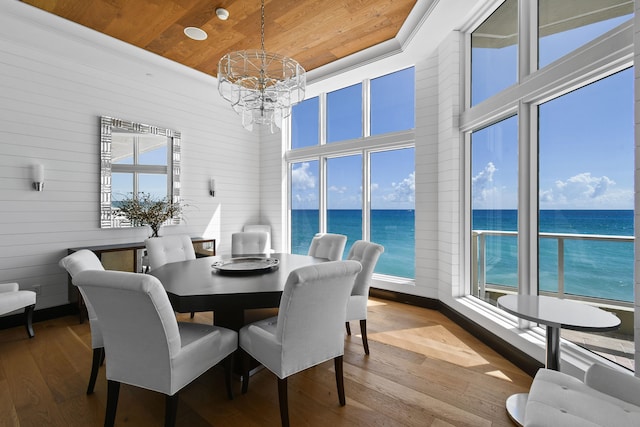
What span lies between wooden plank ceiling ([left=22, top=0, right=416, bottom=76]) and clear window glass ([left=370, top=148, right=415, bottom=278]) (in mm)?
1753

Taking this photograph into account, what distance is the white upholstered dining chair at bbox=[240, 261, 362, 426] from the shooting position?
5.67 ft

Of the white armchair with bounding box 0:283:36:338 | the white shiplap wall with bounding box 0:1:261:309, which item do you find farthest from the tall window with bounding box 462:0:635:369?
the white armchair with bounding box 0:283:36:338

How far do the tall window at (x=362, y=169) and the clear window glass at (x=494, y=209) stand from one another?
104 cm

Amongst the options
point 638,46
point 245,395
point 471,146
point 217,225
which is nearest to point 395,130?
point 471,146

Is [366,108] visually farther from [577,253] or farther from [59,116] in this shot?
[59,116]

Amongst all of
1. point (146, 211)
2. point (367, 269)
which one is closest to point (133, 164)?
point (146, 211)

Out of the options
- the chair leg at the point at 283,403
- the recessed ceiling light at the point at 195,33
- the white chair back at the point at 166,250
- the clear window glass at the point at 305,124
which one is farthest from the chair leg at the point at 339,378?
the clear window glass at the point at 305,124

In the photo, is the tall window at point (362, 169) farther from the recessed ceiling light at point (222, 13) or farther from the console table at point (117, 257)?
the console table at point (117, 257)

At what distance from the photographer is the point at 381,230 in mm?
4980

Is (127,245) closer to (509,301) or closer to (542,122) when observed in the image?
(509,301)

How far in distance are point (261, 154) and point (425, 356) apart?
4.67 meters

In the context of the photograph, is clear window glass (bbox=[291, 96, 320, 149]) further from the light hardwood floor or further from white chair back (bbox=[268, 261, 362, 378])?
white chair back (bbox=[268, 261, 362, 378])

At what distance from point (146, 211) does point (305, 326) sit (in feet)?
11.3

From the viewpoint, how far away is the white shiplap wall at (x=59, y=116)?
132 inches
